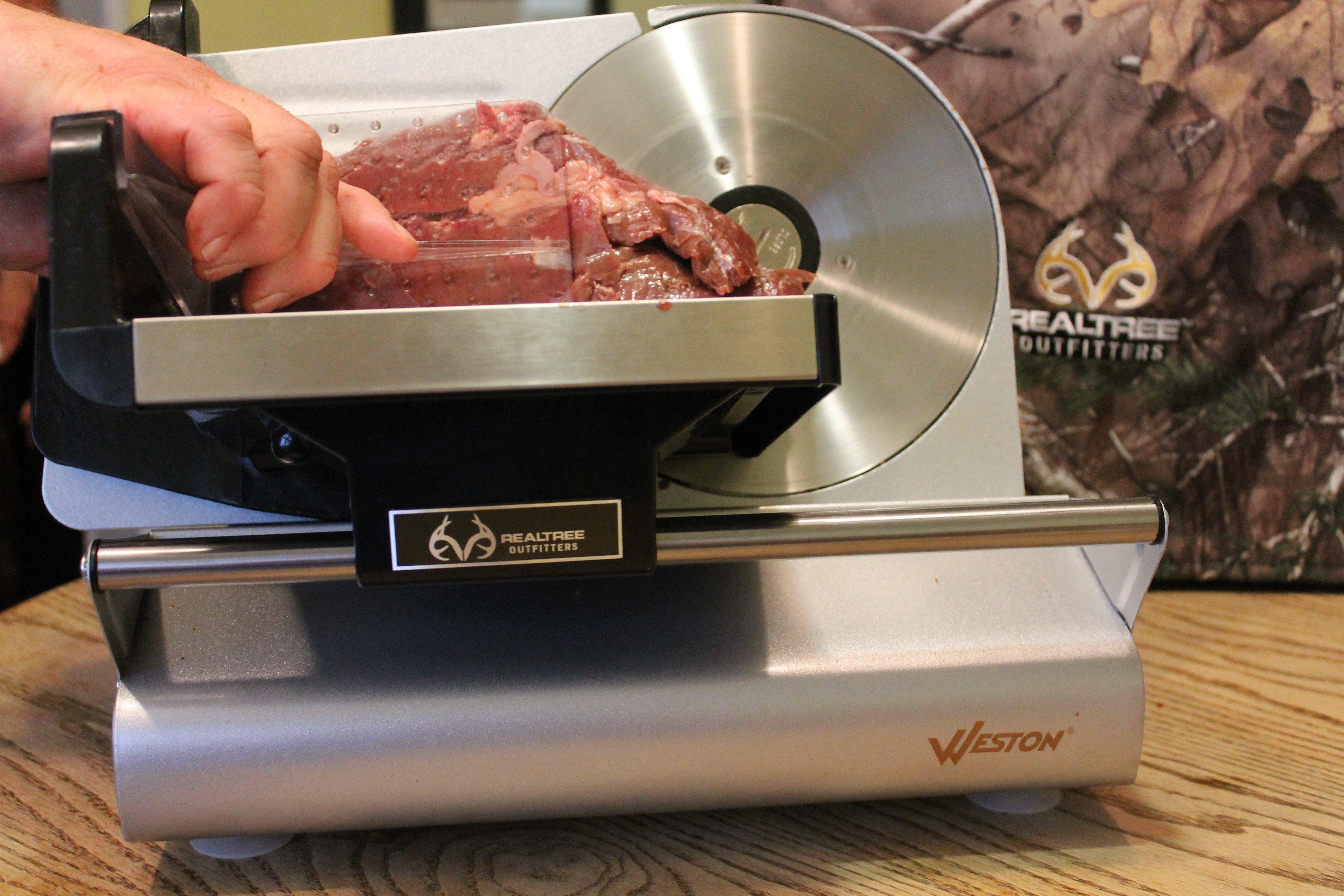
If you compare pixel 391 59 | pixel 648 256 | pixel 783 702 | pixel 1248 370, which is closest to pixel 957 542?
pixel 783 702

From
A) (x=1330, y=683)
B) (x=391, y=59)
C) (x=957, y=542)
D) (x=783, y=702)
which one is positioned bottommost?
(x=1330, y=683)

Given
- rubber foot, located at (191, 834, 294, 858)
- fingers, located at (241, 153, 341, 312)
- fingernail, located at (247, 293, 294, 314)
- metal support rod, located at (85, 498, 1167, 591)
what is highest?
fingers, located at (241, 153, 341, 312)

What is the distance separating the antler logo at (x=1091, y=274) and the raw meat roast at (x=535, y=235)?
2.01ft

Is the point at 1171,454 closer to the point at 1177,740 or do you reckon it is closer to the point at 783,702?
the point at 1177,740

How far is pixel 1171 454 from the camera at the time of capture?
1144mm

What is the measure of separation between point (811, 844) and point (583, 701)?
0.18 meters

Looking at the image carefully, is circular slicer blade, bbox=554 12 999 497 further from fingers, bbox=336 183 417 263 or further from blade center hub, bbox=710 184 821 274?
fingers, bbox=336 183 417 263

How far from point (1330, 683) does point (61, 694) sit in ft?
3.69

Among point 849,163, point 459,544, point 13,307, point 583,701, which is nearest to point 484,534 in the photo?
point 459,544

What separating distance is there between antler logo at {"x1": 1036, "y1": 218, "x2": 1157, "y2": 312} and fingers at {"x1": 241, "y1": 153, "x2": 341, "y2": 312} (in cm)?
86

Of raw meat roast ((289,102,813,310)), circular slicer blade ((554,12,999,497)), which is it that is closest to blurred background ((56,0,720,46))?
circular slicer blade ((554,12,999,497))

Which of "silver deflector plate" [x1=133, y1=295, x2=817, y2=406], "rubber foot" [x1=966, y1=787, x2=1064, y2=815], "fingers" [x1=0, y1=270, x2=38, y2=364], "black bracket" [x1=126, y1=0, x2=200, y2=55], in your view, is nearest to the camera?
"silver deflector plate" [x1=133, y1=295, x2=817, y2=406]

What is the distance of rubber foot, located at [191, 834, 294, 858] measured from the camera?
632mm

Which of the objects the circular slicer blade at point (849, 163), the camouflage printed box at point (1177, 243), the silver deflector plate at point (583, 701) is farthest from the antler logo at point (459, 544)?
the camouflage printed box at point (1177, 243)
